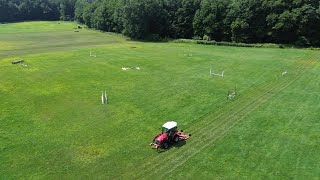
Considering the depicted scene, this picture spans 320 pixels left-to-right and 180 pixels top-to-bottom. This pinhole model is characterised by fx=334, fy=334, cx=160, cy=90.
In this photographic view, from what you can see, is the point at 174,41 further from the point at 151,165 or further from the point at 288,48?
the point at 151,165

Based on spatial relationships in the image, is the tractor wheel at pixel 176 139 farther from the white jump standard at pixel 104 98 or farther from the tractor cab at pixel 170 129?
the white jump standard at pixel 104 98

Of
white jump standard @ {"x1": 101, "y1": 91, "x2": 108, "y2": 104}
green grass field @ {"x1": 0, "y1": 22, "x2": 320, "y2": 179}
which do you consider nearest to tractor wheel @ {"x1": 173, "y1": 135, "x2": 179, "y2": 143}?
green grass field @ {"x1": 0, "y1": 22, "x2": 320, "y2": 179}

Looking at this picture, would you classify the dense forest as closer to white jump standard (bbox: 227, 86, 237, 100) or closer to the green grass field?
the green grass field

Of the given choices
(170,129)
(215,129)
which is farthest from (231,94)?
(170,129)

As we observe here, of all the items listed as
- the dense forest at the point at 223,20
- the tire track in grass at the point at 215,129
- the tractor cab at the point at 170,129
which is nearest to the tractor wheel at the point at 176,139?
the tractor cab at the point at 170,129

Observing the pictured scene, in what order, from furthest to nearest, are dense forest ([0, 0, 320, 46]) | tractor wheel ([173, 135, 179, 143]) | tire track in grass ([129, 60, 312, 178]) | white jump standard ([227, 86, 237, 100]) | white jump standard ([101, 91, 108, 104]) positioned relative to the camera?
1. dense forest ([0, 0, 320, 46])
2. white jump standard ([227, 86, 237, 100])
3. white jump standard ([101, 91, 108, 104])
4. tractor wheel ([173, 135, 179, 143])
5. tire track in grass ([129, 60, 312, 178])

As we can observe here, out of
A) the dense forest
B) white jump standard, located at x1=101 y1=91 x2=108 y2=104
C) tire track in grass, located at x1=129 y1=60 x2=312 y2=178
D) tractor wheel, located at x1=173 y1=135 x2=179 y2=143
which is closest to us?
tire track in grass, located at x1=129 y1=60 x2=312 y2=178

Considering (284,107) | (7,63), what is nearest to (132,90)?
(284,107)

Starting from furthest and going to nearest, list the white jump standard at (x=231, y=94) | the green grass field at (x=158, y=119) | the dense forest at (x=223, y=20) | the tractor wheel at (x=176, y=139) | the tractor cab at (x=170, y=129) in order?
the dense forest at (x=223, y=20) < the white jump standard at (x=231, y=94) < the tractor wheel at (x=176, y=139) < the tractor cab at (x=170, y=129) < the green grass field at (x=158, y=119)
